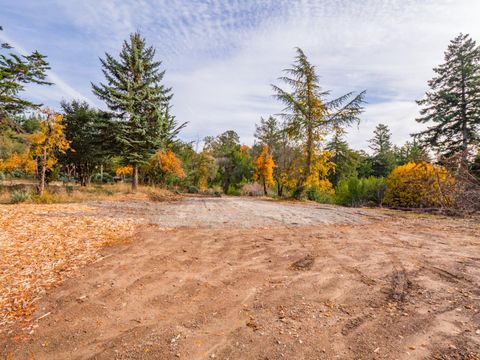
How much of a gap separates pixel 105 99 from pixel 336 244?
14941mm

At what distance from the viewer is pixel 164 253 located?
4.66 m

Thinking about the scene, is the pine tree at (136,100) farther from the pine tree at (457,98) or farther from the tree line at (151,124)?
the pine tree at (457,98)

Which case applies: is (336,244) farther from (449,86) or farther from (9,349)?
(449,86)

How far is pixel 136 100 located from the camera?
15188 mm

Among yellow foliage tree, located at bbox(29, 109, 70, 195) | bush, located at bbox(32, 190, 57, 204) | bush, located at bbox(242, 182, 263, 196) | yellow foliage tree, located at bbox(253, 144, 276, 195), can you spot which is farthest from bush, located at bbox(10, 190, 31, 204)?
bush, located at bbox(242, 182, 263, 196)

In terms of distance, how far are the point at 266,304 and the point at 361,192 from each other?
17.4 meters

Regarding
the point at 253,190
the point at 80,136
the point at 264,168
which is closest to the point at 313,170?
the point at 264,168

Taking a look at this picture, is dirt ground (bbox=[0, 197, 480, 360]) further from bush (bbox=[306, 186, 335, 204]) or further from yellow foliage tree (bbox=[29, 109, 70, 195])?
bush (bbox=[306, 186, 335, 204])

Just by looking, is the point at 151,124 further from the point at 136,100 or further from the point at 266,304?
the point at 266,304

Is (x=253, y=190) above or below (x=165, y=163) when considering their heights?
below

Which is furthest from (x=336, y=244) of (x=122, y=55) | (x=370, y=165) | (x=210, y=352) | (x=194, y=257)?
(x=370, y=165)

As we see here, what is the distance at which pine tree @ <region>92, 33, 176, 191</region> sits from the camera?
14.6 meters

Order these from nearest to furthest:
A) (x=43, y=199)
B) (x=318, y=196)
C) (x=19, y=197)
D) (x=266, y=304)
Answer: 1. (x=266, y=304)
2. (x=19, y=197)
3. (x=43, y=199)
4. (x=318, y=196)

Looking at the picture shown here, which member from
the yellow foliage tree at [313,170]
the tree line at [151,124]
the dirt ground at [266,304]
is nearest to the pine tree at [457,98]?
the tree line at [151,124]
